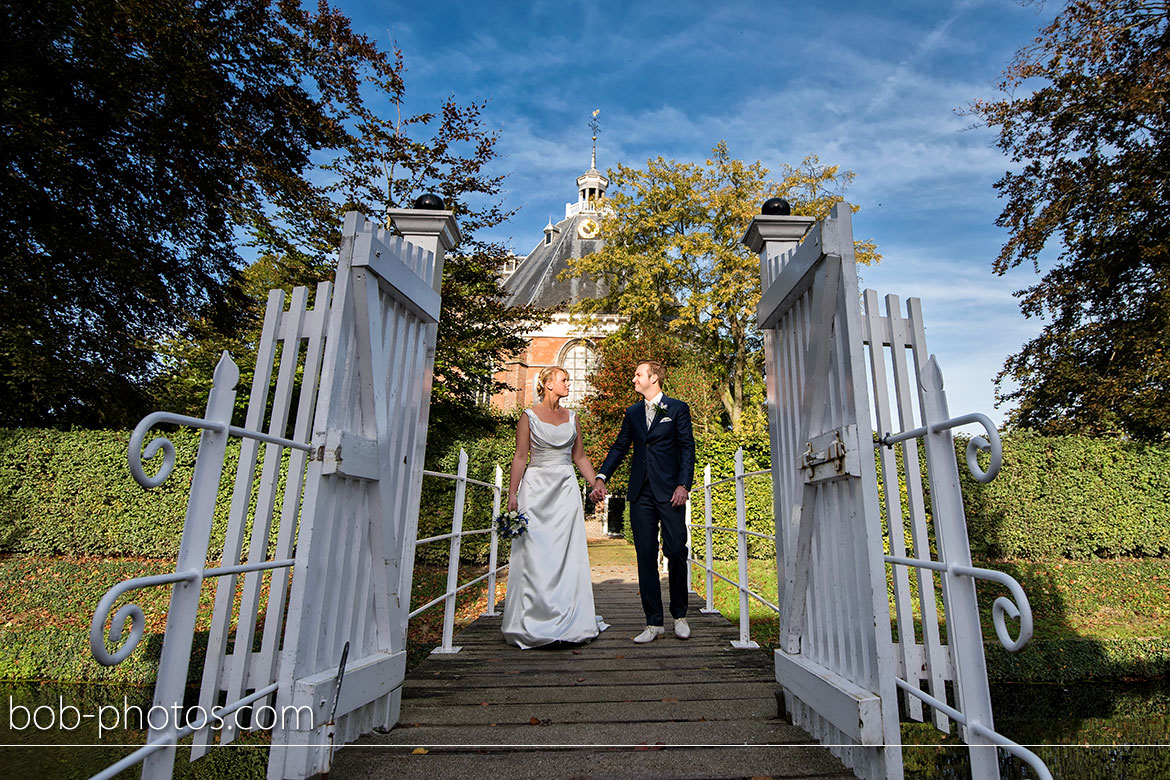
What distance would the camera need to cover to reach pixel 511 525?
14.9 ft

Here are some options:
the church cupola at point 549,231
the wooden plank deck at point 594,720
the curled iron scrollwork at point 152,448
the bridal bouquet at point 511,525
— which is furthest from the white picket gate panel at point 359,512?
the church cupola at point 549,231

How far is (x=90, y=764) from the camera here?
350 cm

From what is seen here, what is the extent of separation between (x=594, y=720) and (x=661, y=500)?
1.91 m

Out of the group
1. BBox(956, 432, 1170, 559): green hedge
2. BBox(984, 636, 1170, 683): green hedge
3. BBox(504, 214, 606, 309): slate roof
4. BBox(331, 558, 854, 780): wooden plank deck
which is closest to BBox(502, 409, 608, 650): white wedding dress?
BBox(331, 558, 854, 780): wooden plank deck

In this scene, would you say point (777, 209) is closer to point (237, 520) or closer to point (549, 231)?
point (237, 520)

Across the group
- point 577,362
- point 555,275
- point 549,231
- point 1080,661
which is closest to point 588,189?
point 549,231

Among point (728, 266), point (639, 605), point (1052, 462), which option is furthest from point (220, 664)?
point (728, 266)

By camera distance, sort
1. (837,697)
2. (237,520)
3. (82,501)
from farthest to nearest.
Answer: (82,501) < (237,520) < (837,697)

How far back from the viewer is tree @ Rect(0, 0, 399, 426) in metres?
7.61

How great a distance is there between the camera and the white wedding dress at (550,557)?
428 centimetres

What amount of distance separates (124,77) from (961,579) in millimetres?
10441

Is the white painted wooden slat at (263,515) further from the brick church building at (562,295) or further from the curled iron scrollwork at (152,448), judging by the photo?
the brick church building at (562,295)

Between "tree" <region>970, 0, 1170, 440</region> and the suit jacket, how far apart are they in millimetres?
11479

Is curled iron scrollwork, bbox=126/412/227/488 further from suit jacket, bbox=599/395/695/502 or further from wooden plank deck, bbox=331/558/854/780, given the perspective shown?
suit jacket, bbox=599/395/695/502
